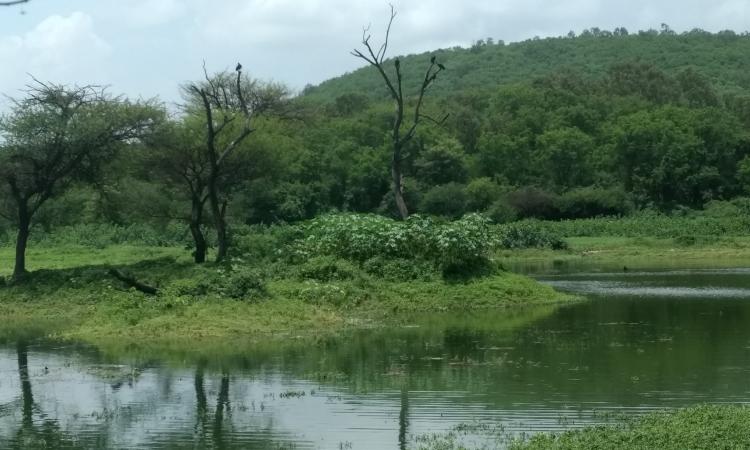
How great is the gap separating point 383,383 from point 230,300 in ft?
30.3

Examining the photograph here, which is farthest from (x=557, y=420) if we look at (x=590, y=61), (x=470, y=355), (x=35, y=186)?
(x=590, y=61)

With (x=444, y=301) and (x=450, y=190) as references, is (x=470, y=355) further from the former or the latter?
(x=450, y=190)

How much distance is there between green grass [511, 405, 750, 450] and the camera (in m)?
12.2

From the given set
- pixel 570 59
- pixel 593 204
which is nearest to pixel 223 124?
pixel 593 204

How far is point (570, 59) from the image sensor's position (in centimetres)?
15238

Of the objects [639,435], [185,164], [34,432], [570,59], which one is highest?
[570,59]

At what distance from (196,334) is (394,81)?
A: 345 feet

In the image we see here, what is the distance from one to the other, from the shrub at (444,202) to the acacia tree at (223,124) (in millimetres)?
22157

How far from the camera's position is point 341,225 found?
32.6 meters

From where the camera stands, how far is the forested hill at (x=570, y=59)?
13888cm

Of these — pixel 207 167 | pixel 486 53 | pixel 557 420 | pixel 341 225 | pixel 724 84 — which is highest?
A: pixel 486 53

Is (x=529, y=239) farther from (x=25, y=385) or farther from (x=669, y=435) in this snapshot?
(x=669, y=435)

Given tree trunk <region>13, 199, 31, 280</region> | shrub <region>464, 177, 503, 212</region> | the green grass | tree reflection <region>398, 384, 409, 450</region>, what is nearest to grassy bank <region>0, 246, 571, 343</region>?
tree trunk <region>13, 199, 31, 280</region>

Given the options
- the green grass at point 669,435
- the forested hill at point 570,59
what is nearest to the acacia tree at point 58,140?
the green grass at point 669,435
